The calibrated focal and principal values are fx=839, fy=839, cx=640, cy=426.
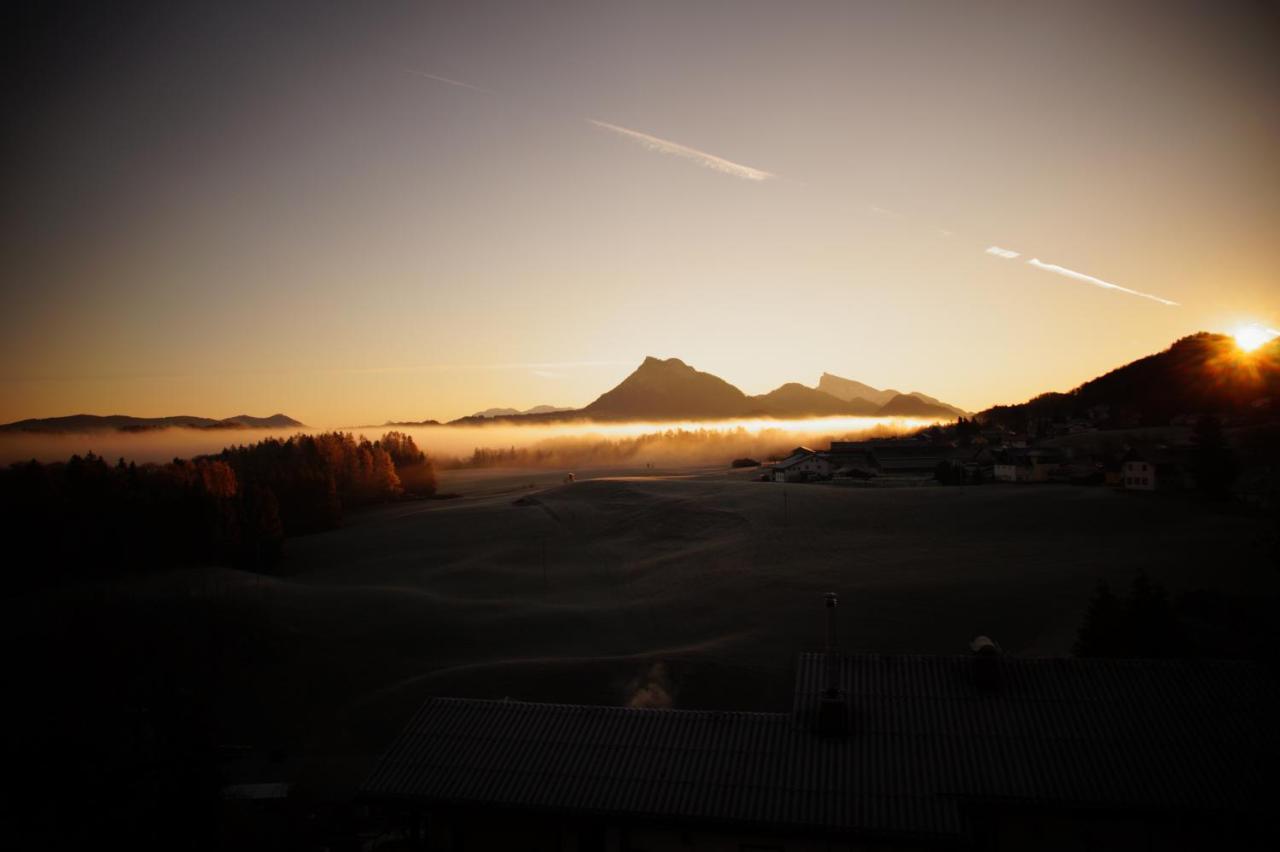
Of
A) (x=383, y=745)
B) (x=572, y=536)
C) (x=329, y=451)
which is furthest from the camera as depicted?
(x=329, y=451)

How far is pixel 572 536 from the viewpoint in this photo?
73250mm

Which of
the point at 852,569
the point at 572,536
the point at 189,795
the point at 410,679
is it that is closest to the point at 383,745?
the point at 410,679

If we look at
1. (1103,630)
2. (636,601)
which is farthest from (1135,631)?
(636,601)

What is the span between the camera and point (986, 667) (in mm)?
15922

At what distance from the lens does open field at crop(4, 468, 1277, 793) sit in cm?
3516

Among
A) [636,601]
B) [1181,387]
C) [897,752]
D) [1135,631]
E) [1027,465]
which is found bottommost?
[636,601]

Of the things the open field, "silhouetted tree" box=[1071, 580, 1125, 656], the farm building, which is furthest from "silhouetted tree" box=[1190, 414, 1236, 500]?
the farm building

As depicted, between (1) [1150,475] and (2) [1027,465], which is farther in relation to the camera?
(2) [1027,465]

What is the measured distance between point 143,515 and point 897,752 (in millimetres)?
68065

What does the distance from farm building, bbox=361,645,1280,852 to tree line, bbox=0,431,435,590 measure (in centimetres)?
5884

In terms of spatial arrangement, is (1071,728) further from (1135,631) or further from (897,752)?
(1135,631)

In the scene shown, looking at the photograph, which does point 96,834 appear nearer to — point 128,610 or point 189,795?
point 189,795

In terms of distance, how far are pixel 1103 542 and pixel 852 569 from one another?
16.3 metres

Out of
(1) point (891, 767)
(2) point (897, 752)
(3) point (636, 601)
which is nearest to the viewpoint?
(1) point (891, 767)
